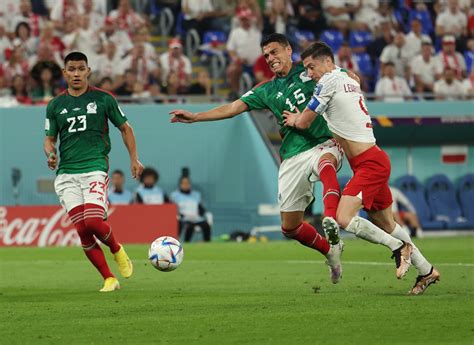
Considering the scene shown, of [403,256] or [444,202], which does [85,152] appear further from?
[444,202]

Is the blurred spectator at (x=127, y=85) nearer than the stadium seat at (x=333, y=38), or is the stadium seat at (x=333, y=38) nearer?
the blurred spectator at (x=127, y=85)

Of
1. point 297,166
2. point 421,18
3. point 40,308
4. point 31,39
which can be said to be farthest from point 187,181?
point 40,308

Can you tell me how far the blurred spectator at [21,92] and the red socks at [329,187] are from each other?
1273cm

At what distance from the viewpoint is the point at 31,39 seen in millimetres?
24469

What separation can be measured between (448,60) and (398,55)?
114 centimetres

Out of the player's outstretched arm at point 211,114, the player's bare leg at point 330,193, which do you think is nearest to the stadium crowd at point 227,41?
the player's outstretched arm at point 211,114

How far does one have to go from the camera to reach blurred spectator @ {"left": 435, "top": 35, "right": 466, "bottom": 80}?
27031 millimetres

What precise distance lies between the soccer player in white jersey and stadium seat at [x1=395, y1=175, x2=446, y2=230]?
45.5 feet

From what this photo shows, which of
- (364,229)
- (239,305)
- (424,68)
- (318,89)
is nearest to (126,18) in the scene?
(424,68)

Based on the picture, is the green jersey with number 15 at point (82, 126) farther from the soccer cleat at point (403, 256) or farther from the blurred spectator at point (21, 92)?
→ the blurred spectator at point (21, 92)

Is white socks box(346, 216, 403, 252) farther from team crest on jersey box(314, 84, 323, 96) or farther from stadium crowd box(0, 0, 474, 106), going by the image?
stadium crowd box(0, 0, 474, 106)

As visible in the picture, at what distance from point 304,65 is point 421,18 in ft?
57.0

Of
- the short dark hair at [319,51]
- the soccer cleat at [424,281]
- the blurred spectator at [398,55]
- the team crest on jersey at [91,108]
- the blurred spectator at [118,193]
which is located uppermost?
the short dark hair at [319,51]

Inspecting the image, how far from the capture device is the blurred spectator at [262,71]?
24328 mm
